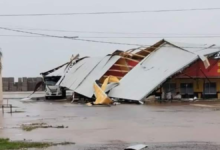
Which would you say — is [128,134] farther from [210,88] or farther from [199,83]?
[210,88]

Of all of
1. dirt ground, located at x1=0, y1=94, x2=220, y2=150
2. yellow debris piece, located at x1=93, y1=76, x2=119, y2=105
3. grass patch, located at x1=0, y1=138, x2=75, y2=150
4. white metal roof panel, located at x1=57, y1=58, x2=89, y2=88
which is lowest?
dirt ground, located at x1=0, y1=94, x2=220, y2=150

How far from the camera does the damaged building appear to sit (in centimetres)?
3681

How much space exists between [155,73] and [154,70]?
626mm

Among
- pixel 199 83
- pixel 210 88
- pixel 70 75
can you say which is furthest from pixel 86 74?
pixel 210 88

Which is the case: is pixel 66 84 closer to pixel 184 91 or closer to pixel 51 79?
pixel 51 79

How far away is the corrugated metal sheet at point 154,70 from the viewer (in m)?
35.8

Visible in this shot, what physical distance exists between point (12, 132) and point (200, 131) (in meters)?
6.98

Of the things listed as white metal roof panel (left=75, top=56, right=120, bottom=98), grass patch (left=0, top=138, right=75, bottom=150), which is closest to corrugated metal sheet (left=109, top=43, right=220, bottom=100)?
white metal roof panel (left=75, top=56, right=120, bottom=98)

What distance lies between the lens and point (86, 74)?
44781mm

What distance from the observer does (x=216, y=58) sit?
4100 cm

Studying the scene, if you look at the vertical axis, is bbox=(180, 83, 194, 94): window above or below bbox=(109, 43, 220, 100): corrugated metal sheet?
below

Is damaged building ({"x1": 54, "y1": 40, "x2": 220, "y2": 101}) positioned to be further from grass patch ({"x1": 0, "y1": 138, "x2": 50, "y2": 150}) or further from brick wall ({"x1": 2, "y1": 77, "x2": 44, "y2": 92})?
brick wall ({"x1": 2, "y1": 77, "x2": 44, "y2": 92})

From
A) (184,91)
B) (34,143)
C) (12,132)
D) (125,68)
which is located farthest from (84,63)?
(34,143)

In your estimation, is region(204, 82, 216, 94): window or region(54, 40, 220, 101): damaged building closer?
region(54, 40, 220, 101): damaged building
